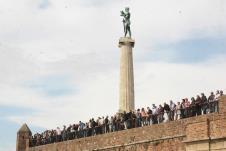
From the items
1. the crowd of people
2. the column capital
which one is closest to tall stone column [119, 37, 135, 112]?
the column capital

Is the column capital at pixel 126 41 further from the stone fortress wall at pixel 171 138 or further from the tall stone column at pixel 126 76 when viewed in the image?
the stone fortress wall at pixel 171 138

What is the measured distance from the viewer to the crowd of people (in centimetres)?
2081

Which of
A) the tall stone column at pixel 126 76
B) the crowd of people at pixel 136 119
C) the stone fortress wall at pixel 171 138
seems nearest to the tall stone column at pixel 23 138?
the crowd of people at pixel 136 119

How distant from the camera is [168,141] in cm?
2127

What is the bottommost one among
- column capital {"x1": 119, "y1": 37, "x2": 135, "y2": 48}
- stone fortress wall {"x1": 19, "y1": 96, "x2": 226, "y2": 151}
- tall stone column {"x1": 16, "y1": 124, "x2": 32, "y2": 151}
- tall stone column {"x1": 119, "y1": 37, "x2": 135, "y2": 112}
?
stone fortress wall {"x1": 19, "y1": 96, "x2": 226, "y2": 151}

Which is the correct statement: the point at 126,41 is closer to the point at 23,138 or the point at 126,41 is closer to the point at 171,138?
the point at 23,138

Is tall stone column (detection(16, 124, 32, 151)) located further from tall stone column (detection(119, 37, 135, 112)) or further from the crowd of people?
tall stone column (detection(119, 37, 135, 112))

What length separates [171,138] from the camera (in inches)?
830

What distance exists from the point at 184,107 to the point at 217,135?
11.2 ft

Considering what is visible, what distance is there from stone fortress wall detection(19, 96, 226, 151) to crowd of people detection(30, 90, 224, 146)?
0.56 m

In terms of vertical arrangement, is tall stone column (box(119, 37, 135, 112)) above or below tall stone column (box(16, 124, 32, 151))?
above

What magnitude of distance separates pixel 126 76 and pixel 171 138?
15389 millimetres

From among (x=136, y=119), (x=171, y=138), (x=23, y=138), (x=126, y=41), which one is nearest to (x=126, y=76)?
(x=126, y=41)

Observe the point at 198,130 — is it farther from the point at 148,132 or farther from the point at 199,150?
the point at 148,132
